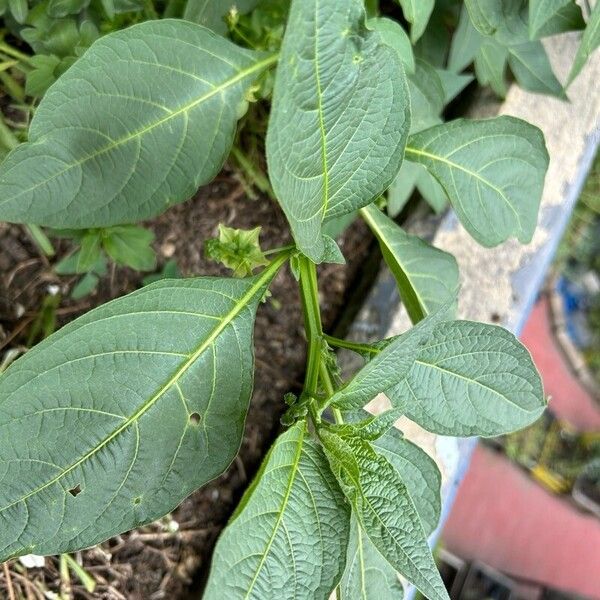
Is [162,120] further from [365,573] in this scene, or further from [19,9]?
[365,573]

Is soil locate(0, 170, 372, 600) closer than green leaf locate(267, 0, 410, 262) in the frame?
No

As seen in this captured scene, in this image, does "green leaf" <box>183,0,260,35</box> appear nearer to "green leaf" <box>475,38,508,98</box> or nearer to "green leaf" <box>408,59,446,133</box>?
"green leaf" <box>408,59,446,133</box>

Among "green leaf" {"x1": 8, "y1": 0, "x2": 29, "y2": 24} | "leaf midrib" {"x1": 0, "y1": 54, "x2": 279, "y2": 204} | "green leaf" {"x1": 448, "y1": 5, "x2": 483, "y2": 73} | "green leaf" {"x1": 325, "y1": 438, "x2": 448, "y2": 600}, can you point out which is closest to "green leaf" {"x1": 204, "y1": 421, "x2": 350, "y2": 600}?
"green leaf" {"x1": 325, "y1": 438, "x2": 448, "y2": 600}

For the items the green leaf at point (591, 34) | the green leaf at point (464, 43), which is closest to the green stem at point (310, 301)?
the green leaf at point (591, 34)

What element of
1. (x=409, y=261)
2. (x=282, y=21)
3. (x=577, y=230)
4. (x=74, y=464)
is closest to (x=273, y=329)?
(x=409, y=261)

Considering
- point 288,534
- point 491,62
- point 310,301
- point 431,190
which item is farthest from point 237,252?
point 491,62

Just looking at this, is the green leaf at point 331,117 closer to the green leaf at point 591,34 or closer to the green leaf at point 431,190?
the green leaf at point 591,34

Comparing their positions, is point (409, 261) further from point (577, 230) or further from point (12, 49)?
point (577, 230)
